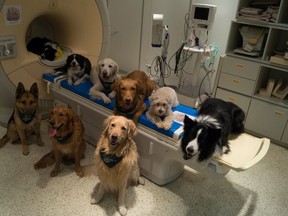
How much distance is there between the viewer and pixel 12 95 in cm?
234

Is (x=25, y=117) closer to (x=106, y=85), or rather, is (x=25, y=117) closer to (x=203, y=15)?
(x=106, y=85)

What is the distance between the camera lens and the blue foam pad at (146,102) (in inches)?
69.6

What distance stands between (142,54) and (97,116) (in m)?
1.69

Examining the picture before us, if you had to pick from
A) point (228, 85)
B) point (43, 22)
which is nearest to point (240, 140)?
point (228, 85)

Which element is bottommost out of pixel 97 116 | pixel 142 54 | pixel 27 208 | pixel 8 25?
pixel 27 208

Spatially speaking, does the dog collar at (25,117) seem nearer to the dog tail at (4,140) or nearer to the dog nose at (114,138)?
the dog tail at (4,140)

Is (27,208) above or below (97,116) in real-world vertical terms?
below

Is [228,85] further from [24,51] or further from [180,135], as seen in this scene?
[24,51]

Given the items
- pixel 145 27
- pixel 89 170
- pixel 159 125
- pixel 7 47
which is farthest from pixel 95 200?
pixel 145 27

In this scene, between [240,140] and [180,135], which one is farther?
[240,140]

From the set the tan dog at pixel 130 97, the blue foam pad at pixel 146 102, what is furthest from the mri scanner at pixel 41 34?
the tan dog at pixel 130 97

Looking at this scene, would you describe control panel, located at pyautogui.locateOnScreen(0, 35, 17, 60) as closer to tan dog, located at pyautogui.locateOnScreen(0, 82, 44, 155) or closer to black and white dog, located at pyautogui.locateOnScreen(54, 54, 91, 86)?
tan dog, located at pyautogui.locateOnScreen(0, 82, 44, 155)

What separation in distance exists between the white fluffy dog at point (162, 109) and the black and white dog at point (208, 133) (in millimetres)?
216

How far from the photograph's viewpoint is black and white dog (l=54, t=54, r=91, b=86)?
235cm
